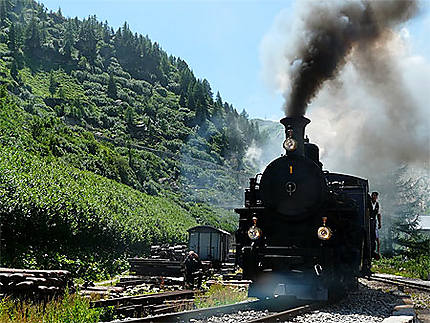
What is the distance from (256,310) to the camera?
939 cm

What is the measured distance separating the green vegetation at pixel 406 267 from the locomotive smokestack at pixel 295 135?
1495 cm

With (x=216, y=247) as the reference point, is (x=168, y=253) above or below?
below

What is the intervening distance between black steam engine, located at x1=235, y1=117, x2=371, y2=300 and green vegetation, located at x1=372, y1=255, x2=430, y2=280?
14.2m

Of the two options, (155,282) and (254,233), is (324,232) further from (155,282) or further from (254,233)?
(155,282)

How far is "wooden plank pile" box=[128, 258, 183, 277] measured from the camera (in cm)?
2147

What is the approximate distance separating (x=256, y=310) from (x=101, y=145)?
177 ft

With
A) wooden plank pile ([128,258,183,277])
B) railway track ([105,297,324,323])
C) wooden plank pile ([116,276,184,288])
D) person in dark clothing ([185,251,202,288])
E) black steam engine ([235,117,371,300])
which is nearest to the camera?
railway track ([105,297,324,323])

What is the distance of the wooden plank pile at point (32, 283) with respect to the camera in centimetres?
1062

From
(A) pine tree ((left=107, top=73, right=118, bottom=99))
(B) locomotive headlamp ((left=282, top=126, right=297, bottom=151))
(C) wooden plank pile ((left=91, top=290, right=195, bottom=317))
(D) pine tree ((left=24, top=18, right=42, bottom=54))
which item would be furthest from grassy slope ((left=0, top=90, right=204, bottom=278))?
(D) pine tree ((left=24, top=18, right=42, bottom=54))

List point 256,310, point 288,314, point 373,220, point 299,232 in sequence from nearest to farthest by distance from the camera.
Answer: point 288,314
point 256,310
point 299,232
point 373,220

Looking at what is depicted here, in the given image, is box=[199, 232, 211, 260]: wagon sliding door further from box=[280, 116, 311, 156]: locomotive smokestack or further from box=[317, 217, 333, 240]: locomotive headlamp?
box=[317, 217, 333, 240]: locomotive headlamp

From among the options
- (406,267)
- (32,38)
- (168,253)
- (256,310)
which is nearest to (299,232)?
(256,310)

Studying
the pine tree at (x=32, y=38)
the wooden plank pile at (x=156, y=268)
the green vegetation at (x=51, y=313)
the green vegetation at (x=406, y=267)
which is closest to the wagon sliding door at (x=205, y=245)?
the wooden plank pile at (x=156, y=268)

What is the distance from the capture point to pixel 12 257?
18.7 m
